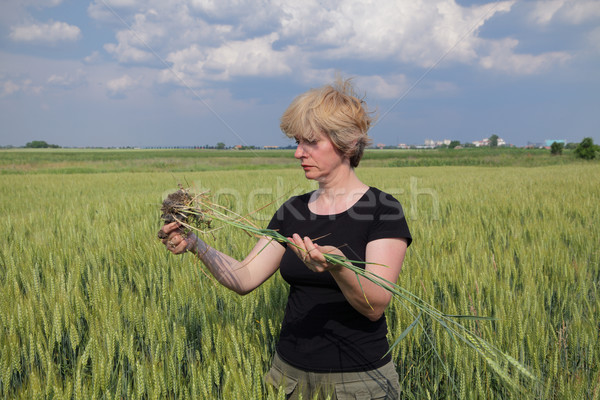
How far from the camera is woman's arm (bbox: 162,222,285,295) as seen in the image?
1546mm

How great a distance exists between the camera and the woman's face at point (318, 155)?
1.46m

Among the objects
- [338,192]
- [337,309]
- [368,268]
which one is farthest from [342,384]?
[338,192]

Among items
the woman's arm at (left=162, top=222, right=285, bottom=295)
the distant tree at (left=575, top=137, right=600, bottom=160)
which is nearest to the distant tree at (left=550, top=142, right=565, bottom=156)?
the distant tree at (left=575, top=137, right=600, bottom=160)

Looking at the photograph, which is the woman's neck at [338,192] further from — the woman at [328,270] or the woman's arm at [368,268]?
the woman's arm at [368,268]

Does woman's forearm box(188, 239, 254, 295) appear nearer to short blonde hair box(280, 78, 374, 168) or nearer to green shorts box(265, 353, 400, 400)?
green shorts box(265, 353, 400, 400)

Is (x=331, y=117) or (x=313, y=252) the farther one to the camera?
(x=331, y=117)

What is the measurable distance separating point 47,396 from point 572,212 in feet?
18.0

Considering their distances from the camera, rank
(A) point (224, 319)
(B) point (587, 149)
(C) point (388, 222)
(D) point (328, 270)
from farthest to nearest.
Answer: (B) point (587, 149) → (A) point (224, 319) → (C) point (388, 222) → (D) point (328, 270)

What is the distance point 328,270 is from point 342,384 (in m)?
0.39

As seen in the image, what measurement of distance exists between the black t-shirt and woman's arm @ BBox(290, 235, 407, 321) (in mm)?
44

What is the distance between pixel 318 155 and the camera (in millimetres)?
1468

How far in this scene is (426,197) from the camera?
7.02 meters

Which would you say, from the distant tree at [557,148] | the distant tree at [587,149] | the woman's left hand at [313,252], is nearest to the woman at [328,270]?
the woman's left hand at [313,252]

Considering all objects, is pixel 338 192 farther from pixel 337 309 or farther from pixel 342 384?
pixel 342 384
